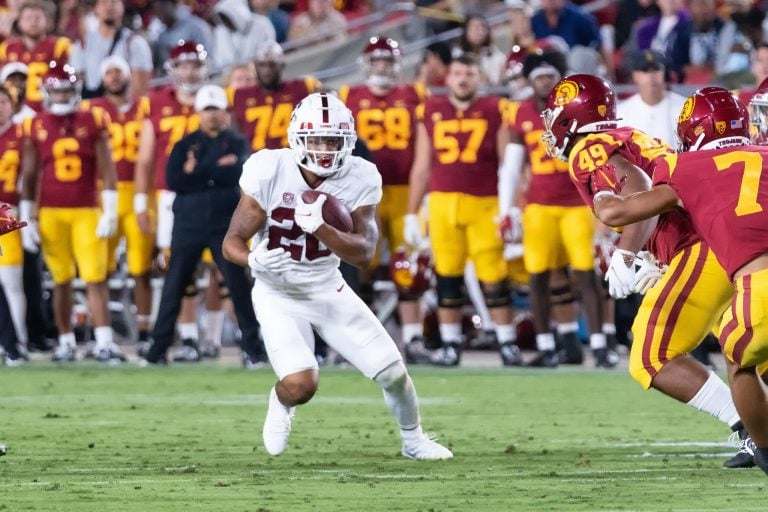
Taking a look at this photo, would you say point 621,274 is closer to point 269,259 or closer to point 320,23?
point 269,259

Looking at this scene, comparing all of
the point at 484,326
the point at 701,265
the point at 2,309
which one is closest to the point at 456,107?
the point at 484,326

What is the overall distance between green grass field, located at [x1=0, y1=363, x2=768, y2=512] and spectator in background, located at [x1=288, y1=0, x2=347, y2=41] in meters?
5.06

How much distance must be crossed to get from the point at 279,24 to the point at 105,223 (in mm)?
4223

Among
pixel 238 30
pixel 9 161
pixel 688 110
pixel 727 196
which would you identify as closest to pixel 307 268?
pixel 688 110

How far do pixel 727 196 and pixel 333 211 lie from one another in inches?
68.9

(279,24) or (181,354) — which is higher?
(279,24)

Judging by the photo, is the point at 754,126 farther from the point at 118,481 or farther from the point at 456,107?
the point at 456,107

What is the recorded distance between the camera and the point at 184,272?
10.4 metres

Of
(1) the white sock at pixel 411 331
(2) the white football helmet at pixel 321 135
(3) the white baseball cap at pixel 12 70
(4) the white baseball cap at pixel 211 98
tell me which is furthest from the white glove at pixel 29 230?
(2) the white football helmet at pixel 321 135

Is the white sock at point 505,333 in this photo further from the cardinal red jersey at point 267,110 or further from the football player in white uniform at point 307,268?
the football player in white uniform at point 307,268

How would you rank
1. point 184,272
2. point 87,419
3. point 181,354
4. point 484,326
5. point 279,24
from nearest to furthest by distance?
point 87,419
point 184,272
point 181,354
point 484,326
point 279,24

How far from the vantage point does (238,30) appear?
42.9ft

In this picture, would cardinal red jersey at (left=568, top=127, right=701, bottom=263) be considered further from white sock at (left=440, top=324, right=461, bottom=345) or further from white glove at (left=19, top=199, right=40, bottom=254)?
white glove at (left=19, top=199, right=40, bottom=254)

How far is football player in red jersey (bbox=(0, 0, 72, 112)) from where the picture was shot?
12117 mm
